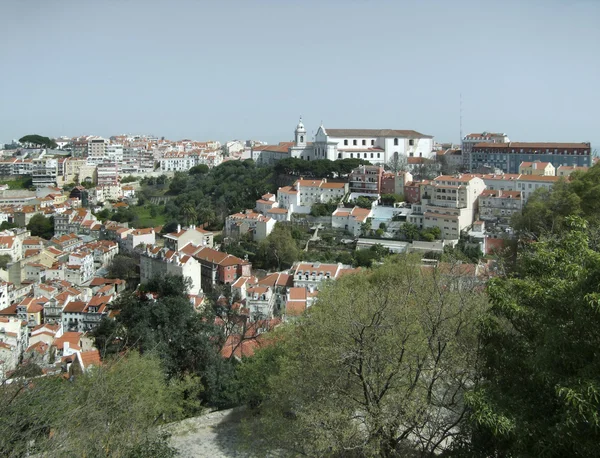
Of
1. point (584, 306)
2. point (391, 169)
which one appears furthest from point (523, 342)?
point (391, 169)

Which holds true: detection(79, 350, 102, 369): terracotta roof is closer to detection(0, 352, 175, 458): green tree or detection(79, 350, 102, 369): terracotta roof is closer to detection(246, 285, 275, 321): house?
detection(0, 352, 175, 458): green tree

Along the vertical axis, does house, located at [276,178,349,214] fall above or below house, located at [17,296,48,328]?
above

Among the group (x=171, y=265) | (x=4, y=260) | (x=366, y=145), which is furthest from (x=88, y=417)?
(x=366, y=145)

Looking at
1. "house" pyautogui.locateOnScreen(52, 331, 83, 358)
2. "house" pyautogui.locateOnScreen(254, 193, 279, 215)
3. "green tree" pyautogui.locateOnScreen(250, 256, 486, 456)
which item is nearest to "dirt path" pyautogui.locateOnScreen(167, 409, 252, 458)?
"green tree" pyautogui.locateOnScreen(250, 256, 486, 456)

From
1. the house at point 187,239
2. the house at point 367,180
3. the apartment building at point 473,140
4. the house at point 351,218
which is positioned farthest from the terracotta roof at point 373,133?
the house at point 187,239

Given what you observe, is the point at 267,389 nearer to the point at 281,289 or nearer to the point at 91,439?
the point at 91,439

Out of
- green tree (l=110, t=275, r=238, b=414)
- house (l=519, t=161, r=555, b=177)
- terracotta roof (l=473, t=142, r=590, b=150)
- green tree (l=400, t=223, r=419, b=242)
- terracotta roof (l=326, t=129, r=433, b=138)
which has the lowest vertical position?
green tree (l=110, t=275, r=238, b=414)
